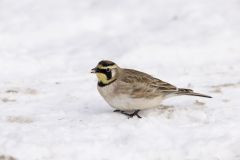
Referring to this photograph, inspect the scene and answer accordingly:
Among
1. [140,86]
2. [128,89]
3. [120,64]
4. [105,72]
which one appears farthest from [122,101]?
[120,64]

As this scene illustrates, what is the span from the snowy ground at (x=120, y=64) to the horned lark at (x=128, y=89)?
163 millimetres

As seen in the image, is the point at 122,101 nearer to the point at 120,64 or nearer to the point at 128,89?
the point at 128,89

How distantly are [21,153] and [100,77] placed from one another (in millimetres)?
1746

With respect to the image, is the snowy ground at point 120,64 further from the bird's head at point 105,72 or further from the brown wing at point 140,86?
the bird's head at point 105,72

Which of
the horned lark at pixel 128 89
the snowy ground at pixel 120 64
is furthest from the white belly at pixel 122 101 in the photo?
the snowy ground at pixel 120 64

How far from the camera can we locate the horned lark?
8.08 m

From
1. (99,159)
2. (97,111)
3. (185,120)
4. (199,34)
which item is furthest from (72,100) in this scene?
(199,34)

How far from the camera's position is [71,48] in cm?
1203

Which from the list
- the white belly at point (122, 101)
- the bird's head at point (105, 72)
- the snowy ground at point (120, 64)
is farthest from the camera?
the bird's head at point (105, 72)

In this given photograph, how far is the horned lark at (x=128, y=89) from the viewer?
318 inches

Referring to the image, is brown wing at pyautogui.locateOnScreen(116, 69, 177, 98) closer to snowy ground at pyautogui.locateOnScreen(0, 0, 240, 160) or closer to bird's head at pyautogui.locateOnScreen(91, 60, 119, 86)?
bird's head at pyautogui.locateOnScreen(91, 60, 119, 86)

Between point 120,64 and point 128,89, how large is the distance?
10.2 feet

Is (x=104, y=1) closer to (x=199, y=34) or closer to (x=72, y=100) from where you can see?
(x=199, y=34)

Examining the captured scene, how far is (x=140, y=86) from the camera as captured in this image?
8172mm
